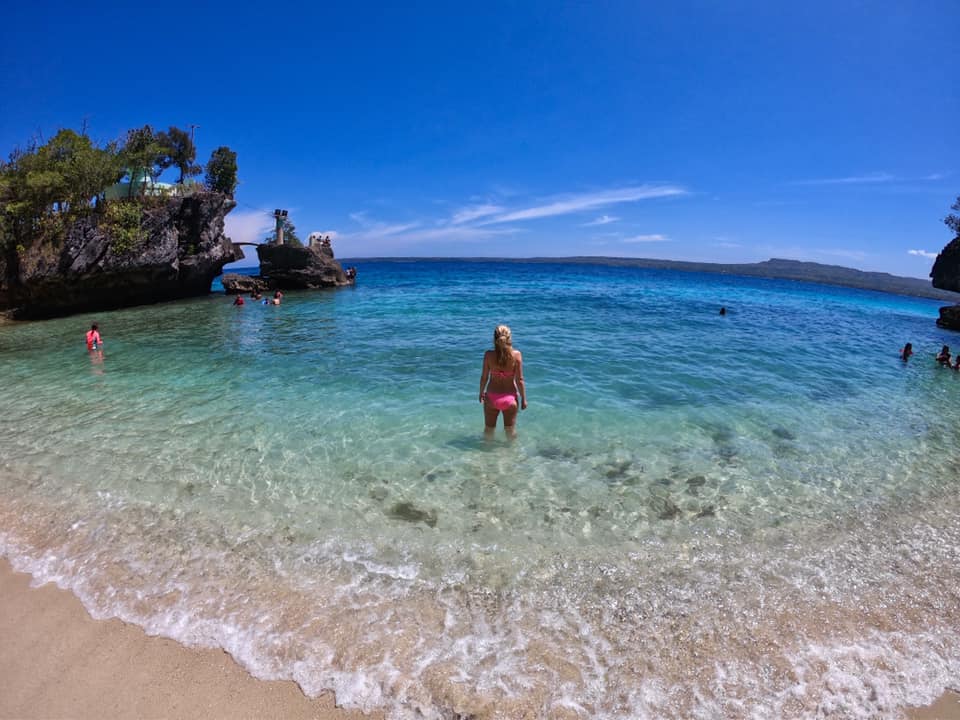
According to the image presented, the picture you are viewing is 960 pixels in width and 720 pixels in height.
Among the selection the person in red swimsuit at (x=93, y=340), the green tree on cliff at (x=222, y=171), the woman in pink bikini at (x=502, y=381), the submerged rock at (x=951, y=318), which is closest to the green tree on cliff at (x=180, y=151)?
the green tree on cliff at (x=222, y=171)

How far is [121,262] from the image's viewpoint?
2377 cm

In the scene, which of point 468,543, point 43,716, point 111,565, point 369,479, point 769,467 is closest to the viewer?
point 43,716

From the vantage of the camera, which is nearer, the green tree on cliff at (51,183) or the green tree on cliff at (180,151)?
the green tree on cliff at (51,183)

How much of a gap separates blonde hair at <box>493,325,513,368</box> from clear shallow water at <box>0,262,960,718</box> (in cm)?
148

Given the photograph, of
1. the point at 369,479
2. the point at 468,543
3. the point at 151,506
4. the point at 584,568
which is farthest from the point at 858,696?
the point at 151,506

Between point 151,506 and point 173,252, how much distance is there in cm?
2712

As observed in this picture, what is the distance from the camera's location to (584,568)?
4.48m

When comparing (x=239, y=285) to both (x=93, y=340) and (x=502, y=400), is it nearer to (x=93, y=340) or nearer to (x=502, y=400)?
(x=93, y=340)

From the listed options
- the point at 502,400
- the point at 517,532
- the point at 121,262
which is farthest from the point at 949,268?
the point at 121,262

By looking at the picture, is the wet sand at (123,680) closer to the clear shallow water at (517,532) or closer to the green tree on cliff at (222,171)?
the clear shallow water at (517,532)

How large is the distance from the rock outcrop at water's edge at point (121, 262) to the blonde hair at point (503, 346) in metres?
26.0

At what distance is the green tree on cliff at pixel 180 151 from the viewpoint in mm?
31953

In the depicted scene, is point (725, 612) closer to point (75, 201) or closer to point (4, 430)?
point (4, 430)

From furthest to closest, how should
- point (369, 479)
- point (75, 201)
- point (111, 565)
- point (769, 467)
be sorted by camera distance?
point (75, 201)
point (769, 467)
point (369, 479)
point (111, 565)
